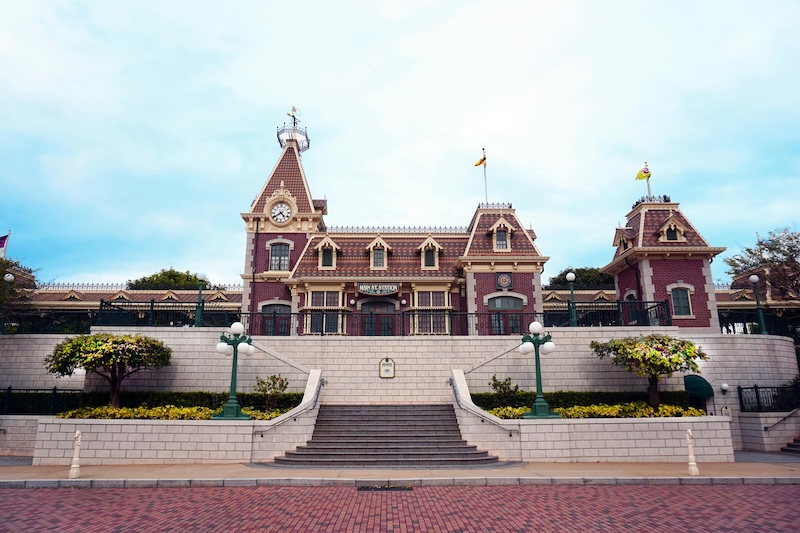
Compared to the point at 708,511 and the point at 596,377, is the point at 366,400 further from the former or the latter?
the point at 708,511

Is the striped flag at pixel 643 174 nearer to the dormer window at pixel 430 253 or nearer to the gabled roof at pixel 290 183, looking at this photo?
the dormer window at pixel 430 253

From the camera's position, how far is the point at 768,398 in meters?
20.0

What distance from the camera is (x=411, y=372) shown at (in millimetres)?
19297

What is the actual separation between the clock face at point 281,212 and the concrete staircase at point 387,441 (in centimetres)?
1731

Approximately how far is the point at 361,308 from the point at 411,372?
31.0ft

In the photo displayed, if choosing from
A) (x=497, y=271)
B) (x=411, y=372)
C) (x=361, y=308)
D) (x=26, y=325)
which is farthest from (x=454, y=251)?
(x=26, y=325)

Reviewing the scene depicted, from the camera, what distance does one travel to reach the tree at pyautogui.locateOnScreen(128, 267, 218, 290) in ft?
170

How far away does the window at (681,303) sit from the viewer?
2525 cm

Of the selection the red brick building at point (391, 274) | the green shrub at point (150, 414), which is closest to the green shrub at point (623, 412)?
the red brick building at point (391, 274)

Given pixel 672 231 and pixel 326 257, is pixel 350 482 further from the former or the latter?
pixel 672 231

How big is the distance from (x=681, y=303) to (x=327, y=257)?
63.3ft

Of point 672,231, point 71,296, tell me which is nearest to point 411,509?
point 672,231

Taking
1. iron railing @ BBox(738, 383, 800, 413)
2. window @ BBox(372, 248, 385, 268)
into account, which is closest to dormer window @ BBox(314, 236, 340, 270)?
window @ BBox(372, 248, 385, 268)

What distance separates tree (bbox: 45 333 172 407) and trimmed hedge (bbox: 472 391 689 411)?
11914 millimetres
